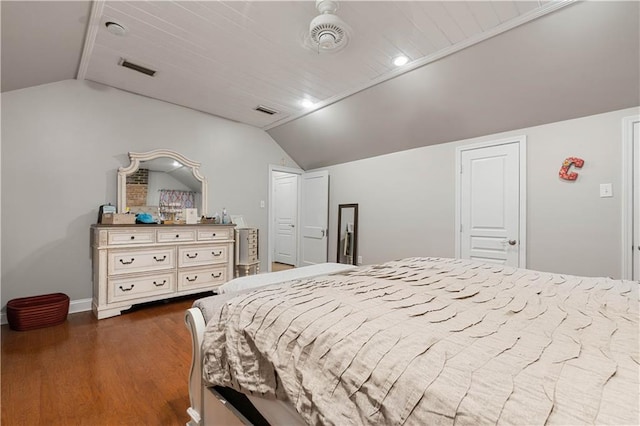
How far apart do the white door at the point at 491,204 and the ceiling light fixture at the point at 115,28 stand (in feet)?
12.2

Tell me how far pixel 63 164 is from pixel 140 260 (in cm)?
133

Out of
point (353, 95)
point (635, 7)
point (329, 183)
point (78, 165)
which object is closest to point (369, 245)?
point (329, 183)

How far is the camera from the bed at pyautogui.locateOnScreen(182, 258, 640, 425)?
0.56 meters

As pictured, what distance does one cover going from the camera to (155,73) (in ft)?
10.4

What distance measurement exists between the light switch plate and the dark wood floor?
3.79m

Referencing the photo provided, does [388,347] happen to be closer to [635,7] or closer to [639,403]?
[639,403]

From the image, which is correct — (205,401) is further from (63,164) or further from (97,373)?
(63,164)

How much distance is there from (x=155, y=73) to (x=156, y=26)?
2.94ft

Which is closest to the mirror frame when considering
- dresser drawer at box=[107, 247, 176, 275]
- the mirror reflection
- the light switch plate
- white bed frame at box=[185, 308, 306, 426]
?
the mirror reflection

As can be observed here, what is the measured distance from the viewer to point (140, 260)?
324cm

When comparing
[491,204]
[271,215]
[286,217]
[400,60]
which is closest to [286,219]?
[286,217]

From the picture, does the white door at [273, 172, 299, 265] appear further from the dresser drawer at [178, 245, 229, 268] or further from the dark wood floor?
the dark wood floor

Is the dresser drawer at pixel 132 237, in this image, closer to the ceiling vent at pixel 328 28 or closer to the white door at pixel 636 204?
the ceiling vent at pixel 328 28

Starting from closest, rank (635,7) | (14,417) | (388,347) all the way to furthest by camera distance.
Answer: (388,347)
(14,417)
(635,7)
